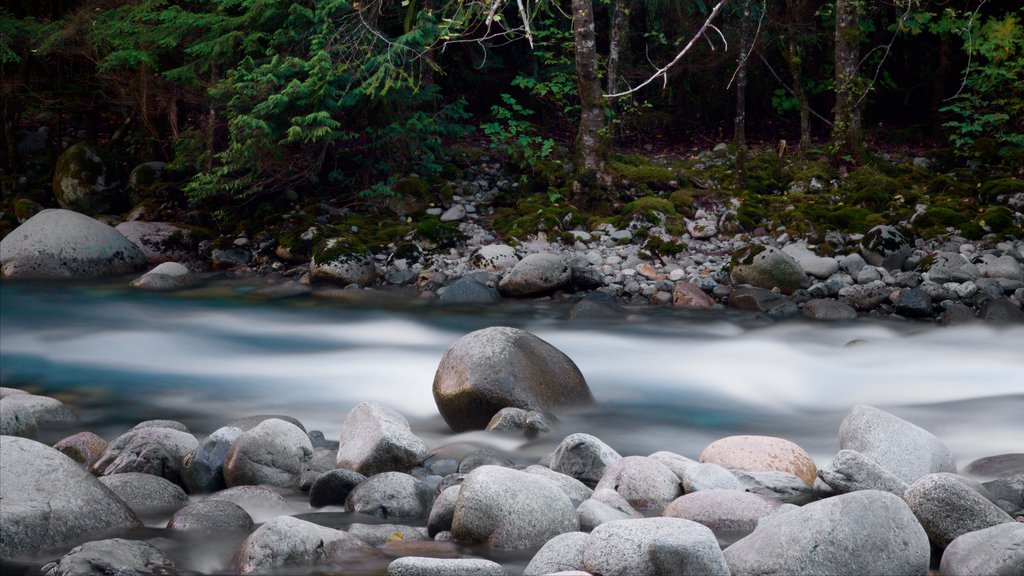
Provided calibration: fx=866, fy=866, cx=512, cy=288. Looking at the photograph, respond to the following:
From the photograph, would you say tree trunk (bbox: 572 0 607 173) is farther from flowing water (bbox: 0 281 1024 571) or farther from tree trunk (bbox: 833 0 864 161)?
tree trunk (bbox: 833 0 864 161)

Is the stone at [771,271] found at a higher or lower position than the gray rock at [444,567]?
higher

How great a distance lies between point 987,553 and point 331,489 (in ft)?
10.1

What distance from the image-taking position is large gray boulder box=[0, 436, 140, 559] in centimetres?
369

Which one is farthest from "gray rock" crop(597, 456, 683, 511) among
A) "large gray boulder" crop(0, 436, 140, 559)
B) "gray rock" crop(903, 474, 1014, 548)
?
"large gray boulder" crop(0, 436, 140, 559)

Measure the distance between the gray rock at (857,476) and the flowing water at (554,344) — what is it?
136cm

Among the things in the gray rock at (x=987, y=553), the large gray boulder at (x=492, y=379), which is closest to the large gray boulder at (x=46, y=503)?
the large gray boulder at (x=492, y=379)

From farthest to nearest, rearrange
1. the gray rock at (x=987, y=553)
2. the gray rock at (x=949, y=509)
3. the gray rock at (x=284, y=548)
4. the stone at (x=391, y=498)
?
1. the stone at (x=391, y=498)
2. the gray rock at (x=949, y=509)
3. the gray rock at (x=284, y=548)
4. the gray rock at (x=987, y=553)

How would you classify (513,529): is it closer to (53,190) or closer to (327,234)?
(327,234)

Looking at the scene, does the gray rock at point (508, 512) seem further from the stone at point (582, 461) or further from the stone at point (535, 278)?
the stone at point (535, 278)

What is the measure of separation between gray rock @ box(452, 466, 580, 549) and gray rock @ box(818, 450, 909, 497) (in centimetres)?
141

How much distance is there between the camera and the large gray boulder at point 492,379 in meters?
5.97

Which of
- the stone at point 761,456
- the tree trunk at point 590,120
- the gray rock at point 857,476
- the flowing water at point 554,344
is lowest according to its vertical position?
the flowing water at point 554,344

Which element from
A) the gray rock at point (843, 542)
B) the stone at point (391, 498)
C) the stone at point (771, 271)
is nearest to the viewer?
the gray rock at point (843, 542)

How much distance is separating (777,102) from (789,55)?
1951mm
